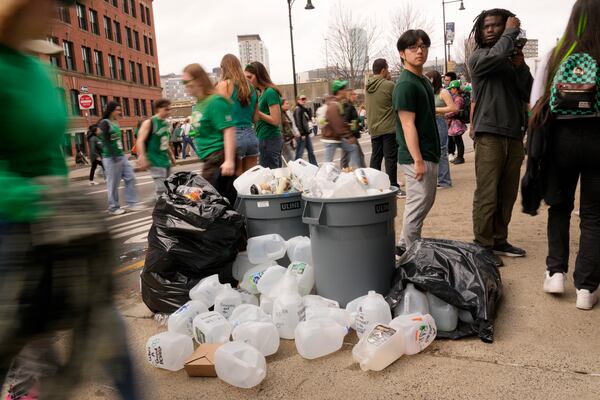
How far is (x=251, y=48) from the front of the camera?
103 m

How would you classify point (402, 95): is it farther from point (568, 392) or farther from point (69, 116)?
point (69, 116)

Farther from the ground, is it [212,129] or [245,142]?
[212,129]

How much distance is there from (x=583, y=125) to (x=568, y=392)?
5.26ft

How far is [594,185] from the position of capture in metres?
3.20

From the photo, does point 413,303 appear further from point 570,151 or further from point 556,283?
point 570,151

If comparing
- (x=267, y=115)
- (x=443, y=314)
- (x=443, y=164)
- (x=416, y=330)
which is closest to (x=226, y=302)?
(x=416, y=330)

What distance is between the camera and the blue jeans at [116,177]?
9.20 m

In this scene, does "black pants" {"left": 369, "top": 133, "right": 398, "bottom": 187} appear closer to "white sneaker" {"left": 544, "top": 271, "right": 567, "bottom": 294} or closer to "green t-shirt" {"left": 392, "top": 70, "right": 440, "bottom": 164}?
"green t-shirt" {"left": 392, "top": 70, "right": 440, "bottom": 164}

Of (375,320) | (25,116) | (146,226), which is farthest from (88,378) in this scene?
(146,226)

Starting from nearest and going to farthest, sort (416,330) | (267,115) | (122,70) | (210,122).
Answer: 1. (416,330)
2. (210,122)
3. (267,115)
4. (122,70)

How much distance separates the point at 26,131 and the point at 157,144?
615 cm

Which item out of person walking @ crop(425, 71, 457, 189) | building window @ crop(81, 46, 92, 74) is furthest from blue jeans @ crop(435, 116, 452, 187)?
building window @ crop(81, 46, 92, 74)

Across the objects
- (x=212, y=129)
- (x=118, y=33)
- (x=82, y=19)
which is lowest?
(x=212, y=129)

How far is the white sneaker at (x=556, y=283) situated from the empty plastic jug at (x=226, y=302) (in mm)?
2095
